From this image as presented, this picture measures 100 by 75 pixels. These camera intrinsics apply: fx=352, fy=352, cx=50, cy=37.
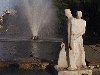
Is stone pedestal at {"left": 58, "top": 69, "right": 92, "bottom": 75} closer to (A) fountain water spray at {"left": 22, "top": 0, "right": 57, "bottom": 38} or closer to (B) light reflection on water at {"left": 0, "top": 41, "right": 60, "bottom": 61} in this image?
(B) light reflection on water at {"left": 0, "top": 41, "right": 60, "bottom": 61}

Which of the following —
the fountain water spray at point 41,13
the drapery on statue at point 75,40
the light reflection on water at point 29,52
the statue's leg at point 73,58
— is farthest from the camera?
the fountain water spray at point 41,13

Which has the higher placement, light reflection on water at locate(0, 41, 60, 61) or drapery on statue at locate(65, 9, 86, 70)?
drapery on statue at locate(65, 9, 86, 70)

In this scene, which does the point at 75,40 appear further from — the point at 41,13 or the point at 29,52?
the point at 41,13

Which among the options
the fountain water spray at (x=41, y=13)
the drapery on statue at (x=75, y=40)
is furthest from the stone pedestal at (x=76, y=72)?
the fountain water spray at (x=41, y=13)

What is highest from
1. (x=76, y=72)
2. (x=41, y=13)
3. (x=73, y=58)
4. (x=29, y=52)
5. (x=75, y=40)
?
(x=41, y=13)

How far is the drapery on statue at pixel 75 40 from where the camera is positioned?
14.5 meters

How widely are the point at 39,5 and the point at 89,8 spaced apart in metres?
13.0

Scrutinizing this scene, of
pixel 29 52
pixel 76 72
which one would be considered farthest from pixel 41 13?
pixel 76 72

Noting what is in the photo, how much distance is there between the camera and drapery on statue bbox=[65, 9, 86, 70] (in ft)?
47.5

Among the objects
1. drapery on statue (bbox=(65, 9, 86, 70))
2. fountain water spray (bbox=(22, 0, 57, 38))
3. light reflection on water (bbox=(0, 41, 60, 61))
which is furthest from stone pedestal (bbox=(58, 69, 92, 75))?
fountain water spray (bbox=(22, 0, 57, 38))

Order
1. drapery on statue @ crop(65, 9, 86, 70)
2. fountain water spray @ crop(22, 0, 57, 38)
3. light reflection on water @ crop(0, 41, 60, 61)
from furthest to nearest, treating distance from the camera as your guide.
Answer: fountain water spray @ crop(22, 0, 57, 38) < light reflection on water @ crop(0, 41, 60, 61) < drapery on statue @ crop(65, 9, 86, 70)

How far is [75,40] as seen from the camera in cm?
1465

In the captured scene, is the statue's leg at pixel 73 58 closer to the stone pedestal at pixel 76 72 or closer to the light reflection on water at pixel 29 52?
the stone pedestal at pixel 76 72

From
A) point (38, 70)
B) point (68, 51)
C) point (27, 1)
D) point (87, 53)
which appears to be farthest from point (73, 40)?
point (27, 1)
